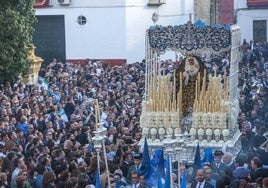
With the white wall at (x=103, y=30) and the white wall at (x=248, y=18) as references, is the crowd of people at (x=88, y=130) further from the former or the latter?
the white wall at (x=248, y=18)

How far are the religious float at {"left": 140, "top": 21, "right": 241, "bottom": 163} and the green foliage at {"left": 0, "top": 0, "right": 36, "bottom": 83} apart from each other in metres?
7.21

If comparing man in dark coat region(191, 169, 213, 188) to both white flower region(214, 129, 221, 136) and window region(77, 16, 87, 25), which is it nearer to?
white flower region(214, 129, 221, 136)

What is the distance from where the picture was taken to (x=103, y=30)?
154 ft

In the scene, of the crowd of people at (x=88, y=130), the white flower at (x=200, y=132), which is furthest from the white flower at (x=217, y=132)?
the crowd of people at (x=88, y=130)

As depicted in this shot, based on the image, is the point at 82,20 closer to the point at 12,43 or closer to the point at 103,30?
the point at 103,30

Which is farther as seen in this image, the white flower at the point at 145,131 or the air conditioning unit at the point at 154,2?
the air conditioning unit at the point at 154,2

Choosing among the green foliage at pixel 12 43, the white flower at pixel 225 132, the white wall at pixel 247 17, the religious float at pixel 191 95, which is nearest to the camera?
the white flower at pixel 225 132

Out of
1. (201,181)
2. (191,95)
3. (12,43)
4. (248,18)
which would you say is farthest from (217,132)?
(248,18)

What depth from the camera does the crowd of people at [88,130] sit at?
18.0 m

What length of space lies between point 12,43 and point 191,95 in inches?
340

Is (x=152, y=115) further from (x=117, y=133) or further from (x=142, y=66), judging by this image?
(x=142, y=66)

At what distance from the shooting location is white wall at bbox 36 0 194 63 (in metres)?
46.8

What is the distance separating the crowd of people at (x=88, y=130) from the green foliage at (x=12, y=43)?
0.42 meters

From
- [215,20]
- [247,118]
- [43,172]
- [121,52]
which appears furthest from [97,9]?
[43,172]
